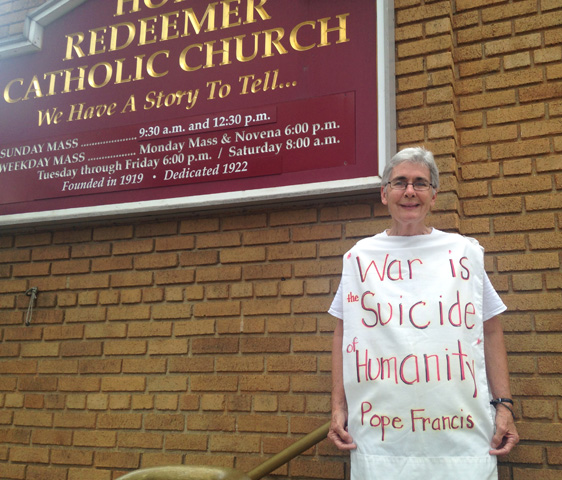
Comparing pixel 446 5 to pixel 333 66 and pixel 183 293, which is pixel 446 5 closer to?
pixel 333 66

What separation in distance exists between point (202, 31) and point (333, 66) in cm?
82

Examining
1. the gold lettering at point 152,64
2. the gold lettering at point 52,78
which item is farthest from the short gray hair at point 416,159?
the gold lettering at point 52,78

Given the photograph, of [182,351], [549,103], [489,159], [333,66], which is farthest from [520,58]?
[182,351]

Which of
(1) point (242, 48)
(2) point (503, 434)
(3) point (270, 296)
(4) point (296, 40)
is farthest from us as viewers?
(1) point (242, 48)

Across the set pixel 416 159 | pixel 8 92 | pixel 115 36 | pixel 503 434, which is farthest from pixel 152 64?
pixel 503 434

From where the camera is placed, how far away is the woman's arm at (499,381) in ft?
6.64

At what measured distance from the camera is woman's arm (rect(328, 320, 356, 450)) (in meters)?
2.12

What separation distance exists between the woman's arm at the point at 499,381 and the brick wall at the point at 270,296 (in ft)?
1.87

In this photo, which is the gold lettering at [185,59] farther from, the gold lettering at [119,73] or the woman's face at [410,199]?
the woman's face at [410,199]

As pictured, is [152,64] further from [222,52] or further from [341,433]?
[341,433]

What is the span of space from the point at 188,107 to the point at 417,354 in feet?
6.55

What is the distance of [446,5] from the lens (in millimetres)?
3080

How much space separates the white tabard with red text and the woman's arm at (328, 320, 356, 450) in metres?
0.04

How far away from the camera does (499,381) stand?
2.15 meters
